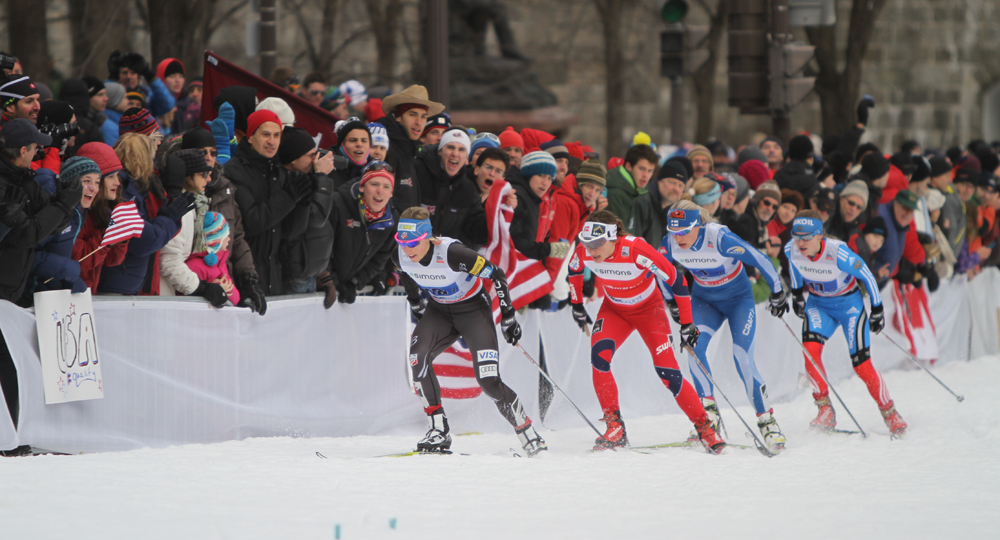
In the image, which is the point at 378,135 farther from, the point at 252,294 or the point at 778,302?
the point at 778,302

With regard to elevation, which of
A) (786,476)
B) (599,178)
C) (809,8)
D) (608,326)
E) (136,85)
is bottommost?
(786,476)

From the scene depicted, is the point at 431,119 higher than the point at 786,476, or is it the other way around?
the point at 431,119

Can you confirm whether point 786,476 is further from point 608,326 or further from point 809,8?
point 809,8

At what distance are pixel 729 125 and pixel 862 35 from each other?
18.3 ft

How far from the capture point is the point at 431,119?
9.29 meters

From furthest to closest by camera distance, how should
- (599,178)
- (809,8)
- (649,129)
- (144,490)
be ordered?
(649,129) < (809,8) < (599,178) < (144,490)

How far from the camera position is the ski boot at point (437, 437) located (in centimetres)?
737

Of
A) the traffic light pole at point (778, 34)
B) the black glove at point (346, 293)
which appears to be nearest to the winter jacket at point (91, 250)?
the black glove at point (346, 293)

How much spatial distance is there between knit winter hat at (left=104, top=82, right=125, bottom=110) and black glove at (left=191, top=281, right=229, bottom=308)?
2.84 metres

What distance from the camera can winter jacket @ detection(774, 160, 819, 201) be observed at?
11.2m

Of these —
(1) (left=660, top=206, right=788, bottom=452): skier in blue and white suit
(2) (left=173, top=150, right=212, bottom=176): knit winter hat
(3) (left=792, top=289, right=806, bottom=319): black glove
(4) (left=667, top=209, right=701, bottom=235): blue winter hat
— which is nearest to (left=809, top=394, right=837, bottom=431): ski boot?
(3) (left=792, top=289, right=806, bottom=319): black glove

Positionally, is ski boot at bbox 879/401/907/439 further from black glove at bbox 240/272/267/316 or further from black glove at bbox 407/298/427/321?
black glove at bbox 240/272/267/316

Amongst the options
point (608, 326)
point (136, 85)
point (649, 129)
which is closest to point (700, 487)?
point (608, 326)

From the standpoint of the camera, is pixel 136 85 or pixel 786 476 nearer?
pixel 786 476
